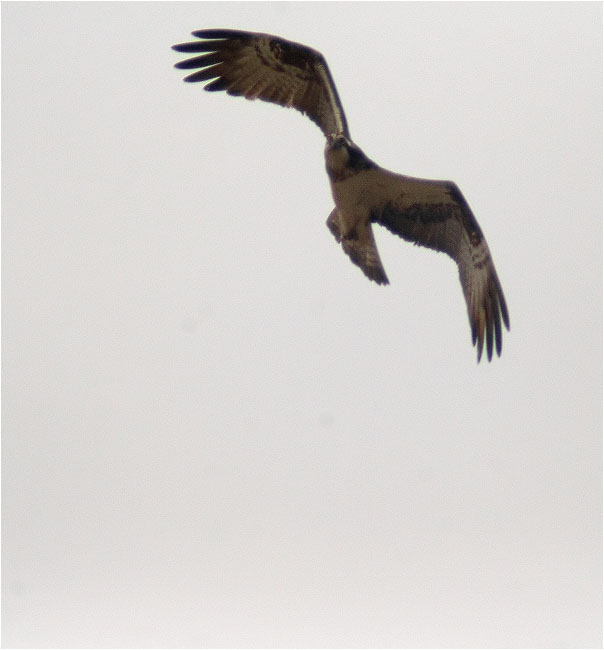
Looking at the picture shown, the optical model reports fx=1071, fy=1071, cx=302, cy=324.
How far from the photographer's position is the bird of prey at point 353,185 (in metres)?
8.91

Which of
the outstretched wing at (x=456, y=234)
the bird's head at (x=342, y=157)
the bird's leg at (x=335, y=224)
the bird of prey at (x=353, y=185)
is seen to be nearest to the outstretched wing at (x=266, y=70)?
the bird of prey at (x=353, y=185)

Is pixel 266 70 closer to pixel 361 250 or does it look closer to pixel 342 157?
pixel 342 157

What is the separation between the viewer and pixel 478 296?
9539 millimetres

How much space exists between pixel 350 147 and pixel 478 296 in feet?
6.13

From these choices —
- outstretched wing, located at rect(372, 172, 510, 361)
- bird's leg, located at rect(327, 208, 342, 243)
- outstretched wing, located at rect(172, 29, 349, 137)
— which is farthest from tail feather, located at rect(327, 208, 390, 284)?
outstretched wing, located at rect(172, 29, 349, 137)

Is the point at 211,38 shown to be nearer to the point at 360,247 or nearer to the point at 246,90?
the point at 246,90

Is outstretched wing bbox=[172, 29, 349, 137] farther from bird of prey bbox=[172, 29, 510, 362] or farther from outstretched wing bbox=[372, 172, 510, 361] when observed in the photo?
outstretched wing bbox=[372, 172, 510, 361]

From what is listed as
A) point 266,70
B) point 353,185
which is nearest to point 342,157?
point 353,185

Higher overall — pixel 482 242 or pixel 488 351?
pixel 482 242

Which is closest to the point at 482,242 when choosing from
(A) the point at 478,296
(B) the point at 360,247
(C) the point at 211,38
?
(A) the point at 478,296

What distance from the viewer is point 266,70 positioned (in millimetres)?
9203

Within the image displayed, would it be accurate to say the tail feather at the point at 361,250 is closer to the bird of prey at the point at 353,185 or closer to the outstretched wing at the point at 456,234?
the bird of prey at the point at 353,185

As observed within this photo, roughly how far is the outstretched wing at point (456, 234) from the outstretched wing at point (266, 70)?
987 mm

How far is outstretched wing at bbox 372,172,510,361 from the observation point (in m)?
9.36
